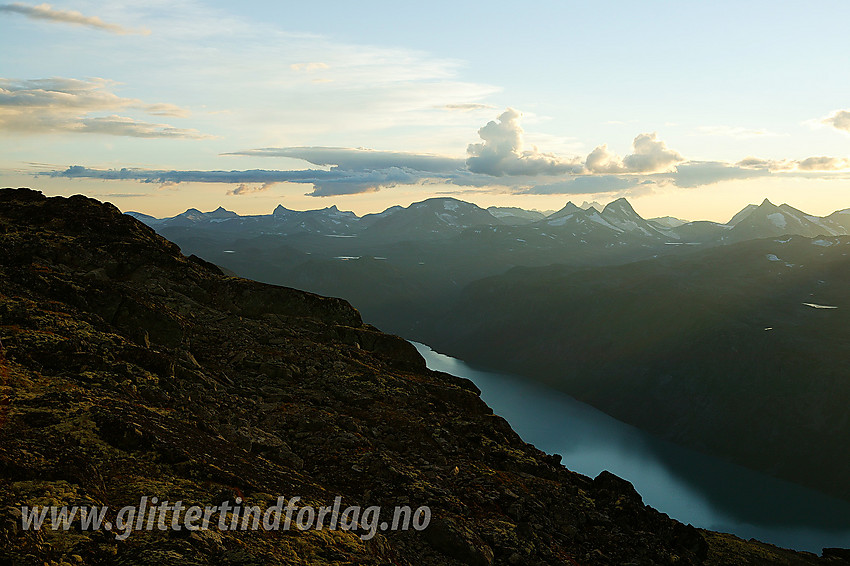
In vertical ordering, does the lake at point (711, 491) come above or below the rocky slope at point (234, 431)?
below

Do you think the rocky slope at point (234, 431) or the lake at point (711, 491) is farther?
the lake at point (711, 491)

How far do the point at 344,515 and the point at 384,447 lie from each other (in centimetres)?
970

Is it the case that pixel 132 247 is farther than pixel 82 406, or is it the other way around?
pixel 132 247

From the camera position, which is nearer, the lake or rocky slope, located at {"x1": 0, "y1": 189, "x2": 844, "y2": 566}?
rocky slope, located at {"x1": 0, "y1": 189, "x2": 844, "y2": 566}

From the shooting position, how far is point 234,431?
2716cm

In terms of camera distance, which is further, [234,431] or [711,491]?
[711,491]

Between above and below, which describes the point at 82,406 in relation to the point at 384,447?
above

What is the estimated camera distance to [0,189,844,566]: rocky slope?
18031 mm

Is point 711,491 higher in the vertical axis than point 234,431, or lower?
lower

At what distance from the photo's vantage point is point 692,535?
38.5 m

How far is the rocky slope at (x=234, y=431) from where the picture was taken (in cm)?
1803

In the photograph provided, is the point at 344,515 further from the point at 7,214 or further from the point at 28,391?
the point at 7,214

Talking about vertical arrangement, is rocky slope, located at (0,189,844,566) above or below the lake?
above

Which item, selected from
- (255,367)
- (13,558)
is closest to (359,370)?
(255,367)
